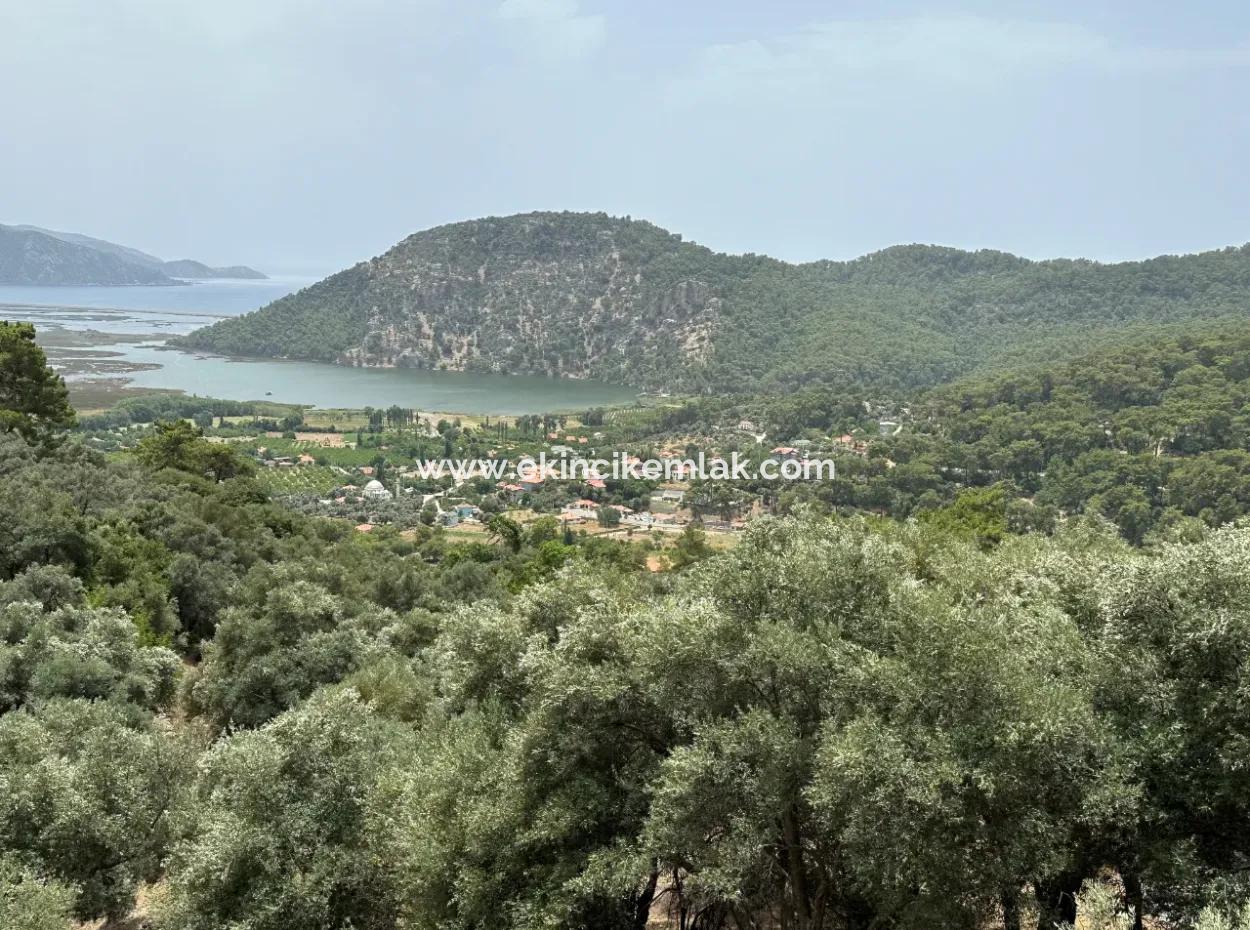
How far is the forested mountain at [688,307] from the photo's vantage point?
121250mm

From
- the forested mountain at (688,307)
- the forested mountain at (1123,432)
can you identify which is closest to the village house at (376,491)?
the forested mountain at (1123,432)

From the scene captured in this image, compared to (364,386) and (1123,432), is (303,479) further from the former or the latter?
(364,386)

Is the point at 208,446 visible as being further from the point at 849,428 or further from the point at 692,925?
the point at 849,428

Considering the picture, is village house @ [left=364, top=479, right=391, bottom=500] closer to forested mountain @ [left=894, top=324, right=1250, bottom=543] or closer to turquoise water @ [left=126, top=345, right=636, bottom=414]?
forested mountain @ [left=894, top=324, right=1250, bottom=543]

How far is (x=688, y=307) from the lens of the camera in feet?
482

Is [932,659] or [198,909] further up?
[932,659]

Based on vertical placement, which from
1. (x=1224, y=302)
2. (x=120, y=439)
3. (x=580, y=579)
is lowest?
(x=120, y=439)

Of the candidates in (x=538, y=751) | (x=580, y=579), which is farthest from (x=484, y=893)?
(x=580, y=579)

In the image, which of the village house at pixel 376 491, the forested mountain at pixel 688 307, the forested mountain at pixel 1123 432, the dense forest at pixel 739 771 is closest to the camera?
the dense forest at pixel 739 771

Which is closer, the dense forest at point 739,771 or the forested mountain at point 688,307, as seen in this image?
the dense forest at point 739,771

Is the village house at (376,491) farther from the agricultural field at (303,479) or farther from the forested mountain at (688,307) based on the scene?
the forested mountain at (688,307)

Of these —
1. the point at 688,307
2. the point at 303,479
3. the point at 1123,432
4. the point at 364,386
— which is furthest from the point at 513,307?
the point at 1123,432

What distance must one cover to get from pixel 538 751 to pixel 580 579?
2528 millimetres

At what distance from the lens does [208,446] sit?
3750 cm
